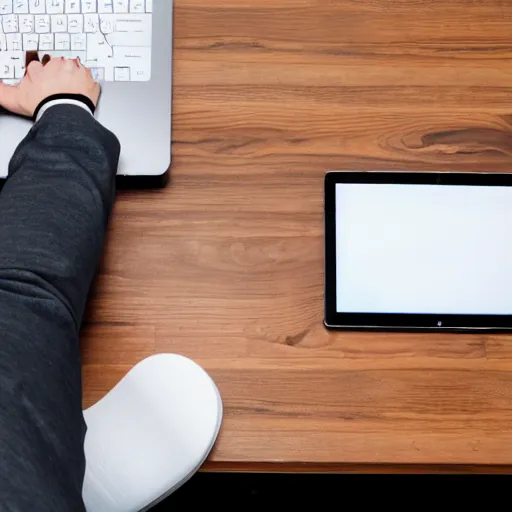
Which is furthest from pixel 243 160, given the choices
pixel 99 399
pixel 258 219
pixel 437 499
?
pixel 437 499

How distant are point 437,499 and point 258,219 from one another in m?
0.69

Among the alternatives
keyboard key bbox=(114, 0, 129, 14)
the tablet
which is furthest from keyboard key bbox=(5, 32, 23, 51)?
the tablet

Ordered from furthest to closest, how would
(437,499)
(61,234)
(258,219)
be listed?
(437,499) < (258,219) < (61,234)

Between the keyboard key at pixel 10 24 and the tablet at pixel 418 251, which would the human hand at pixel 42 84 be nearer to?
the keyboard key at pixel 10 24

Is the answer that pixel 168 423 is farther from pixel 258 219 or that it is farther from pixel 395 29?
pixel 395 29

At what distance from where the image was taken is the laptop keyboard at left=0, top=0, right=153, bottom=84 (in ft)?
2.46

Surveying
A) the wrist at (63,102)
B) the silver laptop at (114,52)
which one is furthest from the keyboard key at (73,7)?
the wrist at (63,102)

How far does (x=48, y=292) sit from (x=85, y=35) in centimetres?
31

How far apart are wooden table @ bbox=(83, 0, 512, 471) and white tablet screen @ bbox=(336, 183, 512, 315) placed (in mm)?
34

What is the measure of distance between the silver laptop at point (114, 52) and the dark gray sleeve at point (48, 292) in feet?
0.17

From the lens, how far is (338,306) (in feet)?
2.29

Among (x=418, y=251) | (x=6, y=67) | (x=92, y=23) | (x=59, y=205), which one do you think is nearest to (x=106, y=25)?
(x=92, y=23)

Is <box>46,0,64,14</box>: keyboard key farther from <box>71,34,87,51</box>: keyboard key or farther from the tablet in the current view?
the tablet

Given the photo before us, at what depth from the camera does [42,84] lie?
29.0 inches
